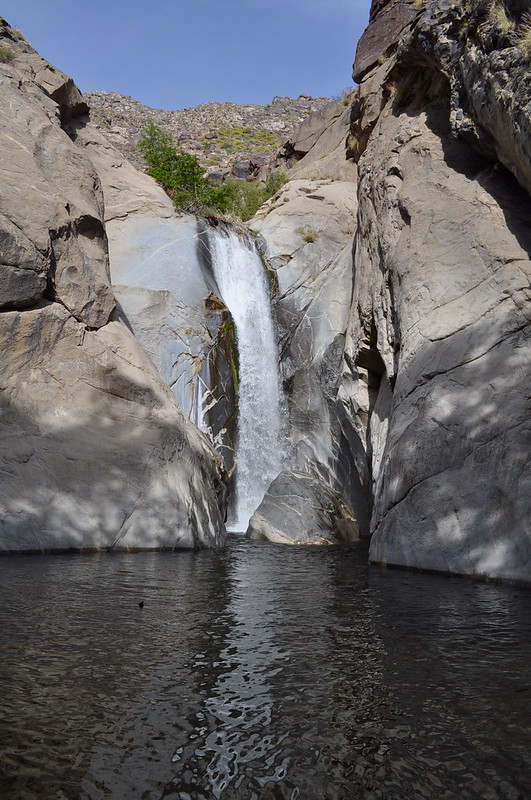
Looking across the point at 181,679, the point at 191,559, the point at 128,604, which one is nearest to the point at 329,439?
the point at 191,559

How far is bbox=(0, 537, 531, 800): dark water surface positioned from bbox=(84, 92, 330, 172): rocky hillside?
5980 cm

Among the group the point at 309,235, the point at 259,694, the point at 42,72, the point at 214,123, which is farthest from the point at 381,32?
the point at 214,123

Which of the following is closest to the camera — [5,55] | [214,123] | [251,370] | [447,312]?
[447,312]

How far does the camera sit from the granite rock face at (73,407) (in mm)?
10727

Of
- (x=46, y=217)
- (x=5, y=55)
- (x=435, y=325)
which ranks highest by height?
(x=5, y=55)

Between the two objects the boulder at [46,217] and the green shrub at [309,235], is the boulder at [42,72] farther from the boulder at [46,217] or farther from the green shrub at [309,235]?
the green shrub at [309,235]

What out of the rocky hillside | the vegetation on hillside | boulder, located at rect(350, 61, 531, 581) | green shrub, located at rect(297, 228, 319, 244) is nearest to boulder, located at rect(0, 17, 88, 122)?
the vegetation on hillside

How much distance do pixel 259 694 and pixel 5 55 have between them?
1945cm

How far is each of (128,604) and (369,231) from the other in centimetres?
1273

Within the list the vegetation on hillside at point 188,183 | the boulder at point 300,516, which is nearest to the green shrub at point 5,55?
the vegetation on hillside at point 188,183

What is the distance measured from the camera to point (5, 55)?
18047 millimetres

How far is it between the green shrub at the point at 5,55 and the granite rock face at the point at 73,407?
4023 mm

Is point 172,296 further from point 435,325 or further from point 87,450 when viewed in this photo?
point 435,325

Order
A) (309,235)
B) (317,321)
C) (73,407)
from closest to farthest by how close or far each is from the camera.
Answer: (73,407)
(317,321)
(309,235)
